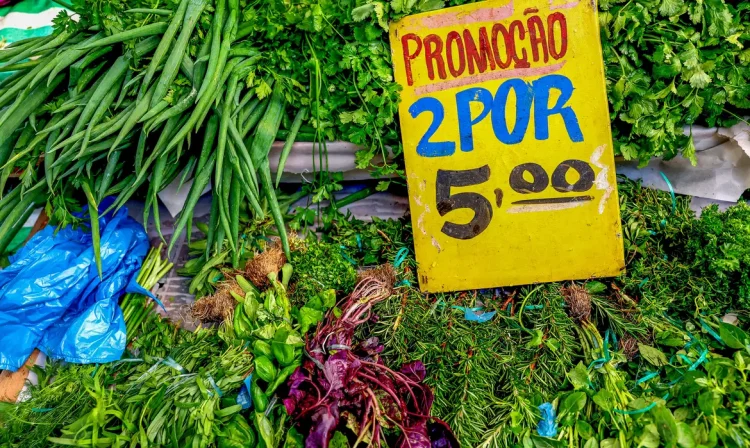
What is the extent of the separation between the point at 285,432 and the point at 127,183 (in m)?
0.99

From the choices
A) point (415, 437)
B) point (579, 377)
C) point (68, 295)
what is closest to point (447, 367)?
point (415, 437)

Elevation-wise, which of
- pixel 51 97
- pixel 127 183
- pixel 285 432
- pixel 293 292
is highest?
pixel 51 97

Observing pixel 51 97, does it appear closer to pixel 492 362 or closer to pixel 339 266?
pixel 339 266

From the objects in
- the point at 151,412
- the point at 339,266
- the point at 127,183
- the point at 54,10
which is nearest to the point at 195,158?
the point at 127,183

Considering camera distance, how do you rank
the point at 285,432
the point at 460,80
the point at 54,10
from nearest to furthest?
the point at 285,432 < the point at 460,80 < the point at 54,10

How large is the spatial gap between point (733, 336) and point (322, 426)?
111cm

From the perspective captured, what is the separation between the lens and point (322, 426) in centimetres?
123

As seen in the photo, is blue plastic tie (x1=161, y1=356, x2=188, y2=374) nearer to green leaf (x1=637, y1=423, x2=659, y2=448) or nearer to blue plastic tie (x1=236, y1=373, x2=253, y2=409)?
blue plastic tie (x1=236, y1=373, x2=253, y2=409)

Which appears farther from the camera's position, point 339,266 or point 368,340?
point 339,266

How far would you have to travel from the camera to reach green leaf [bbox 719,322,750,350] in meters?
1.35

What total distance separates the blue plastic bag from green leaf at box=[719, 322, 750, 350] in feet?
5.98

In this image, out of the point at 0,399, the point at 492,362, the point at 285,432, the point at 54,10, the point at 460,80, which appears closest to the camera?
the point at 285,432

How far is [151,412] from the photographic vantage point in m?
1.37

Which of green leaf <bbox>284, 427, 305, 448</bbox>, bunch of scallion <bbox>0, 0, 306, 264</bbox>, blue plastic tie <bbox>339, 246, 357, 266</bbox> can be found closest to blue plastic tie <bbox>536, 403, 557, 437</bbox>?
green leaf <bbox>284, 427, 305, 448</bbox>
